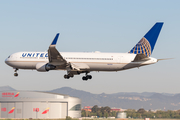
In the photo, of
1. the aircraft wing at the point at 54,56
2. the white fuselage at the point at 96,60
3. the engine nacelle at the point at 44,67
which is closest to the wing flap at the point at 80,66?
the white fuselage at the point at 96,60

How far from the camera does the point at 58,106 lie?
112 meters

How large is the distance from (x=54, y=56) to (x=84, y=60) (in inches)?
263

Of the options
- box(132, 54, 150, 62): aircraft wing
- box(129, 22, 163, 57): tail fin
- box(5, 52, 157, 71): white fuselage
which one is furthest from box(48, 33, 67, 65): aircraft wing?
box(129, 22, 163, 57): tail fin

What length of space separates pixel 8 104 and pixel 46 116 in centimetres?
1453

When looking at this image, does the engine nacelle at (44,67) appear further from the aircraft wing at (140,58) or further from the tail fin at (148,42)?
the tail fin at (148,42)

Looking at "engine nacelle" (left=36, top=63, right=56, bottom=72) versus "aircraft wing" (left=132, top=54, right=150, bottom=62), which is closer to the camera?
"aircraft wing" (left=132, top=54, right=150, bottom=62)

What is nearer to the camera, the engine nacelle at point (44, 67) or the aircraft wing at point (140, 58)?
the aircraft wing at point (140, 58)

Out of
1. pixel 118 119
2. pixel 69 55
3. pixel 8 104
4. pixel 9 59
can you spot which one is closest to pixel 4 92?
pixel 8 104

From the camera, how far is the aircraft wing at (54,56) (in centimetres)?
5606

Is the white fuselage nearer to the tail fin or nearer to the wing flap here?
the wing flap

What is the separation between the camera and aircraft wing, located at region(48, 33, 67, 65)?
56062 millimetres

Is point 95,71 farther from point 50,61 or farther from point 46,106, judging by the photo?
point 46,106

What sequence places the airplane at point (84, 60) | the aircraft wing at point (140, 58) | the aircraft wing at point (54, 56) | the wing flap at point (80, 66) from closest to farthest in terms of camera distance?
the aircraft wing at point (54, 56) → the aircraft wing at point (140, 58) → the airplane at point (84, 60) → the wing flap at point (80, 66)

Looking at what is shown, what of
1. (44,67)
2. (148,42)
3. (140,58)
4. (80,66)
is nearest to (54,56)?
(44,67)
